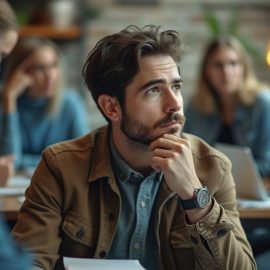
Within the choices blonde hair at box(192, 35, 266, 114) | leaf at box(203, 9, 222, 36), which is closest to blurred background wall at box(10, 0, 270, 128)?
leaf at box(203, 9, 222, 36)

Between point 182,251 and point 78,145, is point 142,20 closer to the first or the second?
point 78,145

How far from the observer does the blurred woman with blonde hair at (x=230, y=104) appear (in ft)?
10.5

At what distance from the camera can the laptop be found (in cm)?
228

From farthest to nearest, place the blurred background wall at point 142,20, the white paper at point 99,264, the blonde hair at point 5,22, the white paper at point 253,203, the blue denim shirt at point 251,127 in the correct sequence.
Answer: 1. the blurred background wall at point 142,20
2. the blue denim shirt at point 251,127
3. the white paper at point 253,203
4. the blonde hair at point 5,22
5. the white paper at point 99,264

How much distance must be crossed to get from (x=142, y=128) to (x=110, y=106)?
13 centimetres

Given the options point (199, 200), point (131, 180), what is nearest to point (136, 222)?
point (131, 180)

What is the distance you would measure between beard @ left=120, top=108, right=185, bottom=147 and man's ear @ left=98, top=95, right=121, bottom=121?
3cm

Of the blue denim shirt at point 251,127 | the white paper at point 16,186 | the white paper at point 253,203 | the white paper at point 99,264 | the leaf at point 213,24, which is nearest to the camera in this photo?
the white paper at point 99,264

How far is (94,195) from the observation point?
1.73 meters

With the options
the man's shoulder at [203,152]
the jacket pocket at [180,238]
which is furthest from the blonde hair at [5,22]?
the jacket pocket at [180,238]

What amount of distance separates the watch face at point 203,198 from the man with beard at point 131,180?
0.13 feet

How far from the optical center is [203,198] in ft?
5.13

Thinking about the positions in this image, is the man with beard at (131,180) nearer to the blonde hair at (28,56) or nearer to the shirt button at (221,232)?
the shirt button at (221,232)

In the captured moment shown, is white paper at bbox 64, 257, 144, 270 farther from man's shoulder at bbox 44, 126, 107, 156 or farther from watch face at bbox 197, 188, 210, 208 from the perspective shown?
man's shoulder at bbox 44, 126, 107, 156
